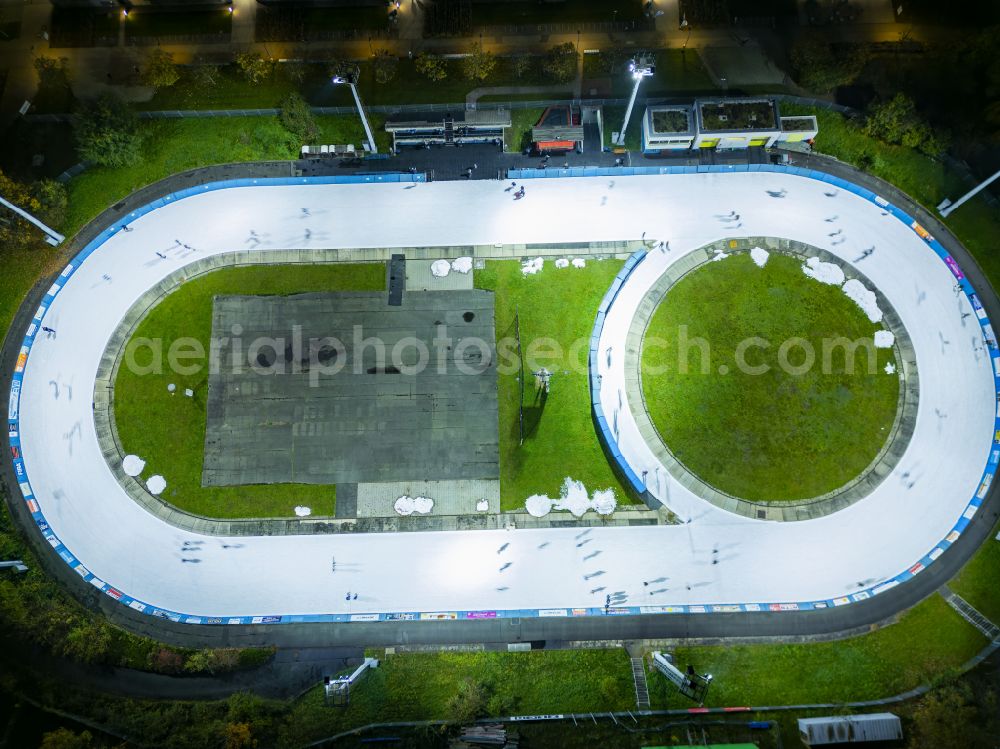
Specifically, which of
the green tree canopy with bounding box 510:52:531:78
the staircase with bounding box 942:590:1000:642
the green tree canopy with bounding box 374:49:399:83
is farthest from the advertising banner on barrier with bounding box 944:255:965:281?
the green tree canopy with bounding box 374:49:399:83

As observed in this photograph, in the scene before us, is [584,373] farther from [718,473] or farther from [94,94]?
[94,94]

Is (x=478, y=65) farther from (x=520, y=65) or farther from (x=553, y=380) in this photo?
(x=553, y=380)

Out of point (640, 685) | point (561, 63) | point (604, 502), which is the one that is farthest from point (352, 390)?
point (561, 63)

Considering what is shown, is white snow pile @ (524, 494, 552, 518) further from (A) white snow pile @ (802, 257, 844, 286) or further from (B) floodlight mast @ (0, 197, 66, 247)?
(B) floodlight mast @ (0, 197, 66, 247)

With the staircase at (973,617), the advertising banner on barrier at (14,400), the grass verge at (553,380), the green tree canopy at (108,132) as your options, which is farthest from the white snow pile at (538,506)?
the green tree canopy at (108,132)

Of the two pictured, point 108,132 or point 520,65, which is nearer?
point 108,132
